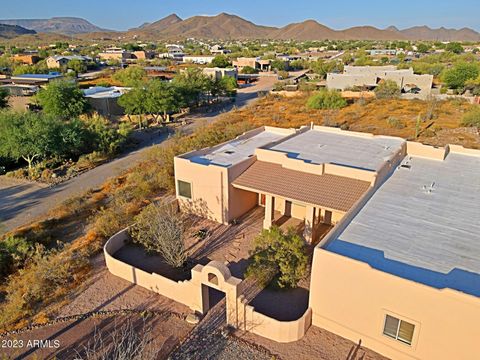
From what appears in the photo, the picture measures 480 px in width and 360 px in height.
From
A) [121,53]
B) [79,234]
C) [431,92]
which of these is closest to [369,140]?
[79,234]

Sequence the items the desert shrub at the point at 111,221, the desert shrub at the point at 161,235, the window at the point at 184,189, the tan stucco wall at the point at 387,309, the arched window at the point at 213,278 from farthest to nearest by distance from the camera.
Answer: the window at the point at 184,189 → the desert shrub at the point at 111,221 → the desert shrub at the point at 161,235 → the arched window at the point at 213,278 → the tan stucco wall at the point at 387,309

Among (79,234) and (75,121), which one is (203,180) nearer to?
(79,234)

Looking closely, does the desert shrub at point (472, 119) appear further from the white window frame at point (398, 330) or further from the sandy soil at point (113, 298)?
the sandy soil at point (113, 298)

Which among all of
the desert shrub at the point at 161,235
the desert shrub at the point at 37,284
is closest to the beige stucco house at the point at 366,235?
the desert shrub at the point at 161,235

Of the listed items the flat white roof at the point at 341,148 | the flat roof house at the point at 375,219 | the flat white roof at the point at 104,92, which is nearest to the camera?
the flat roof house at the point at 375,219

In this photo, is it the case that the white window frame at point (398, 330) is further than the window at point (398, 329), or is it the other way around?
the window at point (398, 329)
